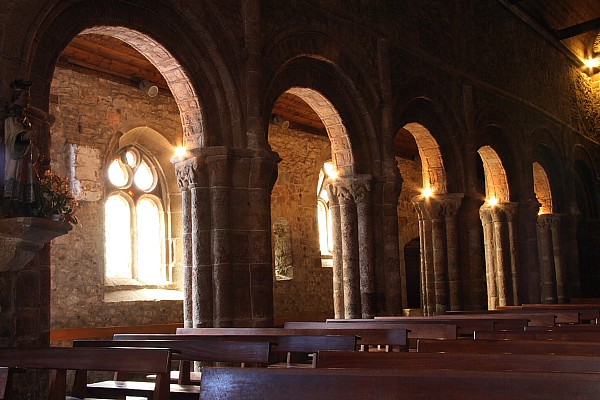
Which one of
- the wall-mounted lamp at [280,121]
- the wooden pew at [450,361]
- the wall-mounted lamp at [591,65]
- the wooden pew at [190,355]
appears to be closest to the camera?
the wooden pew at [450,361]

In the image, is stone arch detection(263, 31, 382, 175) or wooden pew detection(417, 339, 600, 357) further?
stone arch detection(263, 31, 382, 175)

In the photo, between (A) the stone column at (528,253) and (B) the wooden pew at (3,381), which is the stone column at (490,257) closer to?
(A) the stone column at (528,253)

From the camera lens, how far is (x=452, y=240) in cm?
1420

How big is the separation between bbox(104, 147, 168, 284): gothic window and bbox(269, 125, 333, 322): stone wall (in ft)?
9.44

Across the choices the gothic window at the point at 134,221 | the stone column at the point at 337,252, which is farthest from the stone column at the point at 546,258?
the gothic window at the point at 134,221

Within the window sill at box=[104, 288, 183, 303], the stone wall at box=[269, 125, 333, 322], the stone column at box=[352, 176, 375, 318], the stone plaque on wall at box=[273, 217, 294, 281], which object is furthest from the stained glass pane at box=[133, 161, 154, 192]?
the stone column at box=[352, 176, 375, 318]

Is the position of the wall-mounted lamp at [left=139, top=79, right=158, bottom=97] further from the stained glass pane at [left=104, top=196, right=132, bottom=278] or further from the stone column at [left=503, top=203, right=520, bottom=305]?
the stone column at [left=503, top=203, right=520, bottom=305]

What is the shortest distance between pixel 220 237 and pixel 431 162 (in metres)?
6.59

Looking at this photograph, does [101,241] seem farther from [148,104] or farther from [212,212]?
[212,212]

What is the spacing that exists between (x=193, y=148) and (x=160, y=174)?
17.2 feet

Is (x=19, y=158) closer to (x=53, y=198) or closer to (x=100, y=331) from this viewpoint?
(x=53, y=198)

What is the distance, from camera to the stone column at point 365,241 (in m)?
11.6

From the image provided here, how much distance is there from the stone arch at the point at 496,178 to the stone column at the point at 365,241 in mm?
5427

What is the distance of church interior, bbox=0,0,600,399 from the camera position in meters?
8.76
